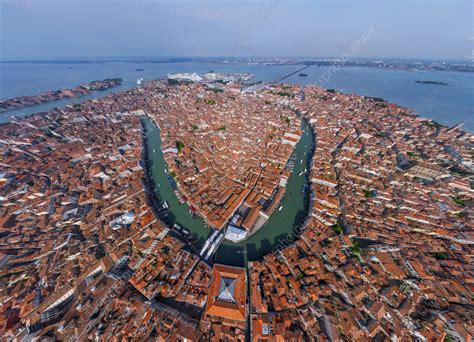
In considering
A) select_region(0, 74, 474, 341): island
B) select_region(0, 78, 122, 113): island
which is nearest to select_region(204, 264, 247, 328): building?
select_region(0, 74, 474, 341): island

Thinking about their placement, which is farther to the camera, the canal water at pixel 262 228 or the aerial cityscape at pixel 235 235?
the canal water at pixel 262 228

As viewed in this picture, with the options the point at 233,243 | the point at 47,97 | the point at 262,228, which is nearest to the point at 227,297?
the point at 233,243

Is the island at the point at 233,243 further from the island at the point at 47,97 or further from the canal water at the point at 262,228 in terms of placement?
the island at the point at 47,97

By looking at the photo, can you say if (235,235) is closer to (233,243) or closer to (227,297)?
(233,243)

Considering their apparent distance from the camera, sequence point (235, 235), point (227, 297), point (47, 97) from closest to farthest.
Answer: point (227, 297)
point (235, 235)
point (47, 97)

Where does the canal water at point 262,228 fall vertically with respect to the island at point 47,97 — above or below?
below

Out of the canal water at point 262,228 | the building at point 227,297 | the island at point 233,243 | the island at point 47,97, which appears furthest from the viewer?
the island at point 47,97

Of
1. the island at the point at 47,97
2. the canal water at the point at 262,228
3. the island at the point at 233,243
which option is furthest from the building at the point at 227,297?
the island at the point at 47,97

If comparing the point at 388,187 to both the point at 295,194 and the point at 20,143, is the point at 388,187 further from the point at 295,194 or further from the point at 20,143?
the point at 20,143

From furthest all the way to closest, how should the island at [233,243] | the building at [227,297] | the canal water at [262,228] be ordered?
the canal water at [262,228]
the building at [227,297]
the island at [233,243]

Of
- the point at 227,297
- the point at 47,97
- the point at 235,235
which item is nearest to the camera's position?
the point at 227,297
